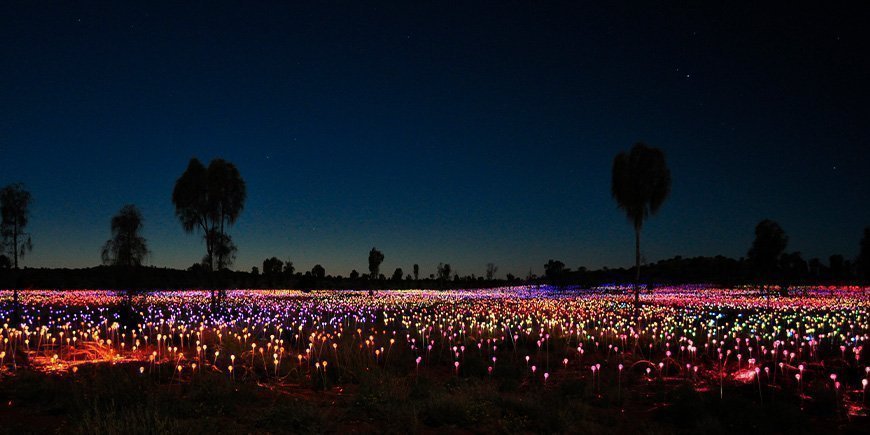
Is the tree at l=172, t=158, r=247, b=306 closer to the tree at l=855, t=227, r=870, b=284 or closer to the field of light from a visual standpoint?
the field of light

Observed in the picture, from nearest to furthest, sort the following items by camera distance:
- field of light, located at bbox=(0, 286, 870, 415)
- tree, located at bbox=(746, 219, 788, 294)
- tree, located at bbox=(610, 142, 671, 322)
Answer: field of light, located at bbox=(0, 286, 870, 415), tree, located at bbox=(610, 142, 671, 322), tree, located at bbox=(746, 219, 788, 294)

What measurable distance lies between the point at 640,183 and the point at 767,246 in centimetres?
2312

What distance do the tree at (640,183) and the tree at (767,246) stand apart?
22.1 metres

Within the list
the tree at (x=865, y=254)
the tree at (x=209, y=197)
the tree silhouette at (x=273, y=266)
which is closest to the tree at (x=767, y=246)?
the tree at (x=865, y=254)

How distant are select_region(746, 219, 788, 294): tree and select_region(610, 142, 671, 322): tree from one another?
22.1 meters

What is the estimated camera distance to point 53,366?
10688mm

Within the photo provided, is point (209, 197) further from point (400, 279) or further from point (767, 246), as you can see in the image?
point (400, 279)

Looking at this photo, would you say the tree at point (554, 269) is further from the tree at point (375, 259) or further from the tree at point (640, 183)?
the tree at point (640, 183)

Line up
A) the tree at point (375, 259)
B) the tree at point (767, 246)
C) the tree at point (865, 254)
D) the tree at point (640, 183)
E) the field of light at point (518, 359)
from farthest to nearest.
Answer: the tree at point (375, 259) → the tree at point (865, 254) → the tree at point (767, 246) → the tree at point (640, 183) → the field of light at point (518, 359)

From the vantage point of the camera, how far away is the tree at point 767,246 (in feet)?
124

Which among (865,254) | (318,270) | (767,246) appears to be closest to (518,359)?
(767,246)

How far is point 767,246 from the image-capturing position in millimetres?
38094

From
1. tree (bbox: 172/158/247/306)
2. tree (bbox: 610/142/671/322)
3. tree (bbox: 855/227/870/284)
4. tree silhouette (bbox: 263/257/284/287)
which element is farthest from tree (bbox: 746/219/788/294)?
tree silhouette (bbox: 263/257/284/287)

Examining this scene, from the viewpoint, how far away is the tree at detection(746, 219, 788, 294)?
3781cm
